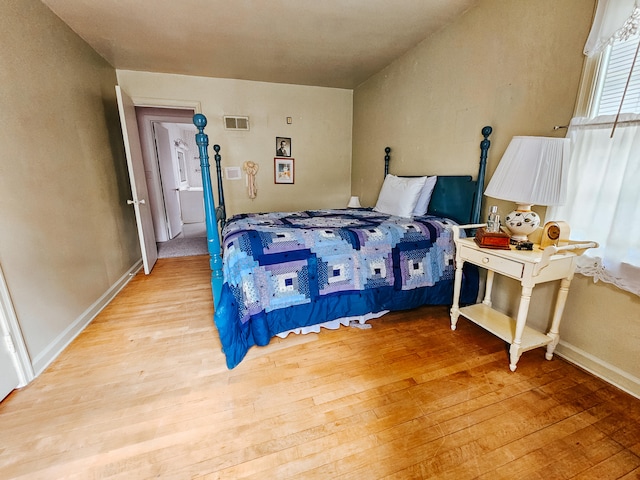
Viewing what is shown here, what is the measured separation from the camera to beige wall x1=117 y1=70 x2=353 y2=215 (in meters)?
3.40

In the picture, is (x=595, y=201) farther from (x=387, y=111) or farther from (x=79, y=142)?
(x=79, y=142)

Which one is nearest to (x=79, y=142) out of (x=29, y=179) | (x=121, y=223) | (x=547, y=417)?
(x=29, y=179)

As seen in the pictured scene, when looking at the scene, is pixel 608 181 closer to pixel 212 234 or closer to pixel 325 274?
pixel 325 274

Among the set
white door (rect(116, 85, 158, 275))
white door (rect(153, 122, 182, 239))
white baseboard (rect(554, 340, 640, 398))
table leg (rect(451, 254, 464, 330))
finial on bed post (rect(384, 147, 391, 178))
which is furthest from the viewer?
white door (rect(153, 122, 182, 239))

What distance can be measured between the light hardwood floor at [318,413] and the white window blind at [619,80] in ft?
4.59

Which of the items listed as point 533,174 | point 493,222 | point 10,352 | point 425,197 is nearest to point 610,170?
point 533,174

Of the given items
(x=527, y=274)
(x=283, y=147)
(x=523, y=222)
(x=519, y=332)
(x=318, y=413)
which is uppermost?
(x=283, y=147)

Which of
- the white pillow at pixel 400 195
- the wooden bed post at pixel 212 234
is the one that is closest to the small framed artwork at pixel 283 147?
the white pillow at pixel 400 195

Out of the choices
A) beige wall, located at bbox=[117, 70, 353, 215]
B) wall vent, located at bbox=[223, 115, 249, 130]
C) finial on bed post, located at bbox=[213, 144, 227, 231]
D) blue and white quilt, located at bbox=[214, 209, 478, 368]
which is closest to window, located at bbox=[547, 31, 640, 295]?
blue and white quilt, located at bbox=[214, 209, 478, 368]

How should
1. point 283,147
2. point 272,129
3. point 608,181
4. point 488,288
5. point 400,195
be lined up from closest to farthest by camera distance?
point 608,181, point 488,288, point 400,195, point 272,129, point 283,147

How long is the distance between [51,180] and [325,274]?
198 cm

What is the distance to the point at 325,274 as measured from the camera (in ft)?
6.10

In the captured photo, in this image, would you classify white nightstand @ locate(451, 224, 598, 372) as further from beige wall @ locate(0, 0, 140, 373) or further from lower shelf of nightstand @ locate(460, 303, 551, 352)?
beige wall @ locate(0, 0, 140, 373)

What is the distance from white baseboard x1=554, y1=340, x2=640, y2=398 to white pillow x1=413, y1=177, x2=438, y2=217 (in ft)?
4.35
